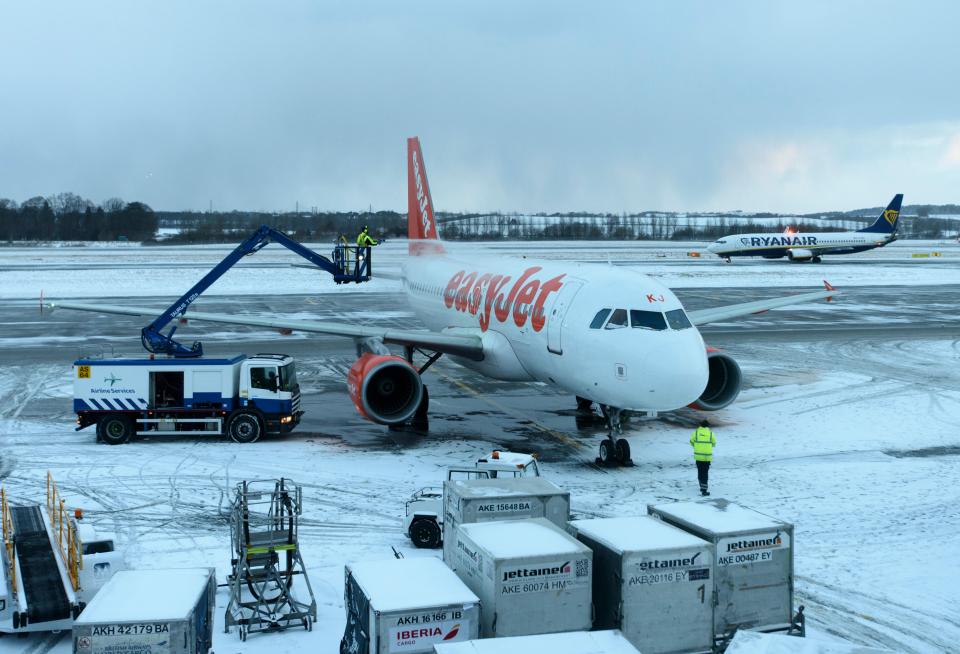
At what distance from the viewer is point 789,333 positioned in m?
45.0

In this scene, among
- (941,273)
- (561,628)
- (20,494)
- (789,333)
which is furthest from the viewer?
(941,273)

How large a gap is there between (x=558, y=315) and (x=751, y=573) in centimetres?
1012

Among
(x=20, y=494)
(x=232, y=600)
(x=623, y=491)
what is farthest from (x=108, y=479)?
(x=623, y=491)

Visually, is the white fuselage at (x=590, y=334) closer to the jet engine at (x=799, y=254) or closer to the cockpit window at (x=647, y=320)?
the cockpit window at (x=647, y=320)

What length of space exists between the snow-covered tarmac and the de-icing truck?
0.53m

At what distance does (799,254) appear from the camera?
100188mm

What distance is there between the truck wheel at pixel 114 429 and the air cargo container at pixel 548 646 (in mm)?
16841

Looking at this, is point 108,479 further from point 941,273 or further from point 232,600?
point 941,273

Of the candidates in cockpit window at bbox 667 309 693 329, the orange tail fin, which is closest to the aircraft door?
cockpit window at bbox 667 309 693 329

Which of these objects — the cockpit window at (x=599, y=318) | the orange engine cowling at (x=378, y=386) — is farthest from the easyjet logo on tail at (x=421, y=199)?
the cockpit window at (x=599, y=318)

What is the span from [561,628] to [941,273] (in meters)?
85.7

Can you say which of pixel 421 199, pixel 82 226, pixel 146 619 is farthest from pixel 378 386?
pixel 82 226

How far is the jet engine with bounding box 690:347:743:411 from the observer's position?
24625mm

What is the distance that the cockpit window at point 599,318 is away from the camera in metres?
20.4
